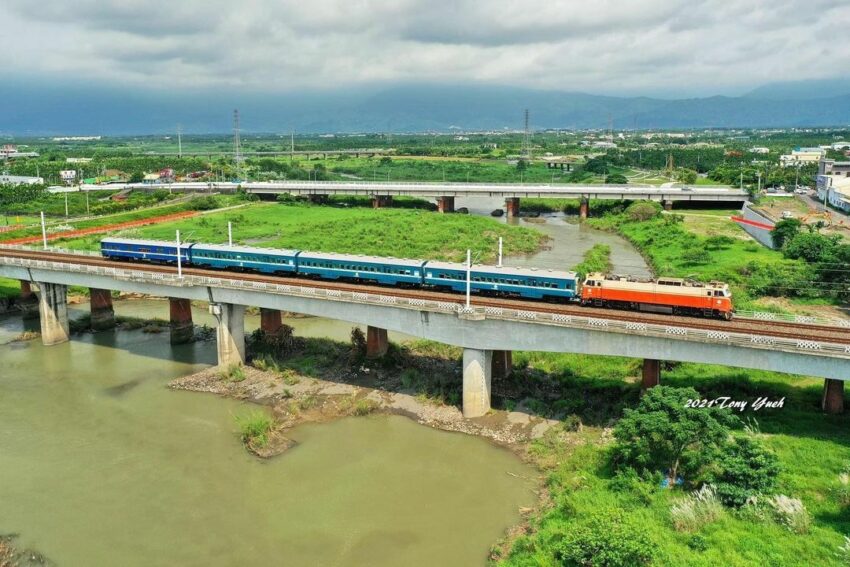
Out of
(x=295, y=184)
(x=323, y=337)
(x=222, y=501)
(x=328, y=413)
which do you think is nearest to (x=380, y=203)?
(x=295, y=184)

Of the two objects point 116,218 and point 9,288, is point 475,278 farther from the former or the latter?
point 116,218

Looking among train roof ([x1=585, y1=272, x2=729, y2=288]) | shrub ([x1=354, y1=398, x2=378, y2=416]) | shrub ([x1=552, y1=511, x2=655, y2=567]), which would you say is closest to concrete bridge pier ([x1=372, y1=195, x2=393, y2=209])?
shrub ([x1=354, y1=398, x2=378, y2=416])

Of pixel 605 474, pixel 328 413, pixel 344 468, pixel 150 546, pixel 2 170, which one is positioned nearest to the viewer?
pixel 150 546

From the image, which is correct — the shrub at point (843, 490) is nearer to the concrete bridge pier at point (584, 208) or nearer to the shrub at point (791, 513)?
the shrub at point (791, 513)

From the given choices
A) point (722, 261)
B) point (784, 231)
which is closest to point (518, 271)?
point (722, 261)

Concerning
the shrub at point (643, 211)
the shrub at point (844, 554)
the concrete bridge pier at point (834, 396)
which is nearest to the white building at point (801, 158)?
the shrub at point (643, 211)

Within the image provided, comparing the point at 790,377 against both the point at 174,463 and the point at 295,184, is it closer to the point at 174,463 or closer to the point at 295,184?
the point at 174,463

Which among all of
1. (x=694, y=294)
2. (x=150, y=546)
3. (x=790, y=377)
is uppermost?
(x=694, y=294)

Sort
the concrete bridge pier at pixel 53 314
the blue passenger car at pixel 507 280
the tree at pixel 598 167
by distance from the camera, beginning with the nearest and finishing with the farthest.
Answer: the blue passenger car at pixel 507 280, the concrete bridge pier at pixel 53 314, the tree at pixel 598 167
